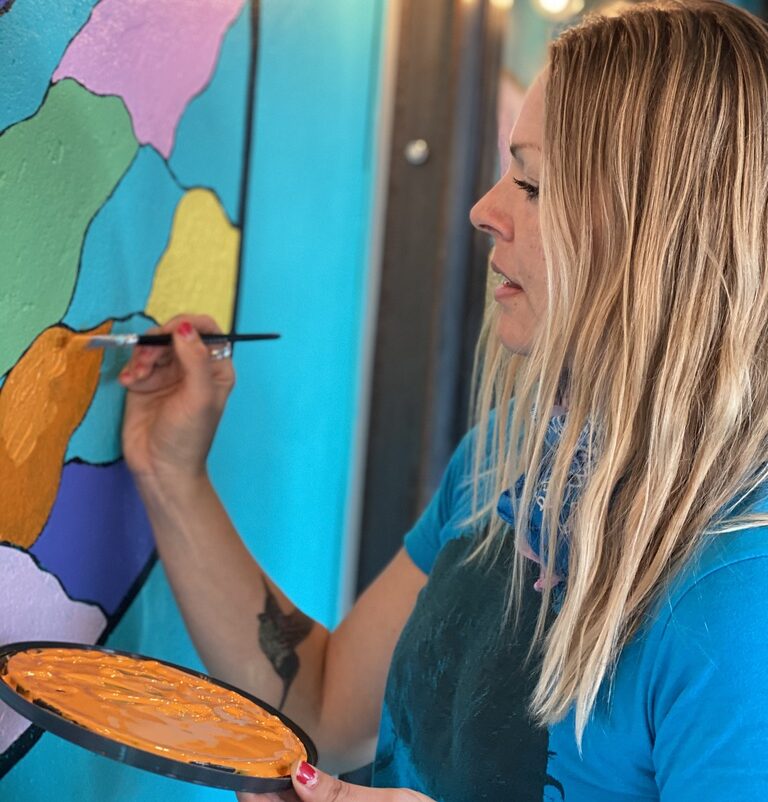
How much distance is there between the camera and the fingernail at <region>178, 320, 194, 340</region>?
1.15 m

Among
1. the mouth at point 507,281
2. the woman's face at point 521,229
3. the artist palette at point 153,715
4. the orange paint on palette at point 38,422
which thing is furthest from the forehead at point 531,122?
the artist palette at point 153,715

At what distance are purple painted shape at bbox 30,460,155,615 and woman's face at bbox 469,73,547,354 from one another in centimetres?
45

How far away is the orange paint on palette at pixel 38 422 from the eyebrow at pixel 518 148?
1.50 ft

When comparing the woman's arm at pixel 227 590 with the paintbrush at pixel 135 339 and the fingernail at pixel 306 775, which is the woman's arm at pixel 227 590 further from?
the fingernail at pixel 306 775

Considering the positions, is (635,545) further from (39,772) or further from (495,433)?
(39,772)

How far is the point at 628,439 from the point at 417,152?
95 centimetres

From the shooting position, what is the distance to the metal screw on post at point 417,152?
181 centimetres

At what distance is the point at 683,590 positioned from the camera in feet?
3.11

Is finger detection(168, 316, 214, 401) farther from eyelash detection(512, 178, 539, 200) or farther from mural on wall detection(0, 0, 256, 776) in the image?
eyelash detection(512, 178, 539, 200)

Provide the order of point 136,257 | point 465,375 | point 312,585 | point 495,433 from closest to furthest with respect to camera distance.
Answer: point 136,257
point 495,433
point 312,585
point 465,375

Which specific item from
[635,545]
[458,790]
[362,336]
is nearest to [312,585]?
[362,336]

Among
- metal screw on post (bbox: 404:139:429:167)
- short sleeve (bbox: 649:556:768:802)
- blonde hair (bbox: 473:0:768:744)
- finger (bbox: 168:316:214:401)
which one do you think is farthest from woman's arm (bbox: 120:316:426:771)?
metal screw on post (bbox: 404:139:429:167)

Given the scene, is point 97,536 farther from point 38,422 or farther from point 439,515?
point 439,515

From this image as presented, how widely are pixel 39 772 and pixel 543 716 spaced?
49 centimetres
